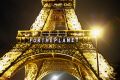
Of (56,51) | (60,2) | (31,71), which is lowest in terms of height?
(31,71)

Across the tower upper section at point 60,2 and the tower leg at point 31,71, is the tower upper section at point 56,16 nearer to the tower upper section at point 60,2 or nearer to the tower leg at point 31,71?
the tower upper section at point 60,2

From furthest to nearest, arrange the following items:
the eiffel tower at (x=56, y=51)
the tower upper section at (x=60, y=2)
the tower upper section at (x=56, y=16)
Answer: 1. the tower upper section at (x=60, y=2)
2. the tower upper section at (x=56, y=16)
3. the eiffel tower at (x=56, y=51)

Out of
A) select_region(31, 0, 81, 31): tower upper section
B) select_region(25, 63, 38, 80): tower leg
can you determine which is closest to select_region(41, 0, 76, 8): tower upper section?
select_region(31, 0, 81, 31): tower upper section

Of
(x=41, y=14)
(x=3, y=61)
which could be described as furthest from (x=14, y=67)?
(x=41, y=14)

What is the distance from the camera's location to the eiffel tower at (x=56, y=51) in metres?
15.8

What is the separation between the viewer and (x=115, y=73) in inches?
595

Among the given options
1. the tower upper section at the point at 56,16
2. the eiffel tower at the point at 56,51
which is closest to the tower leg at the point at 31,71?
the eiffel tower at the point at 56,51

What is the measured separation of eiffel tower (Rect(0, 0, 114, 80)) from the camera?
15.8 m

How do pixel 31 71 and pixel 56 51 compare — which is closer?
pixel 56 51

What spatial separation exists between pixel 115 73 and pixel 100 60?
1.38m

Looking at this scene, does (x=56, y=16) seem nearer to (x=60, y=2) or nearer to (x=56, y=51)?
(x=60, y=2)

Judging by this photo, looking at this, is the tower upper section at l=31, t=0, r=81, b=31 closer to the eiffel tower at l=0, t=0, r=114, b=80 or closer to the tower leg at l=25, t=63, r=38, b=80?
the eiffel tower at l=0, t=0, r=114, b=80

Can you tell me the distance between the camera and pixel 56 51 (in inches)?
659

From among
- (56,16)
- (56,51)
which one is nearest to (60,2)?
(56,16)
